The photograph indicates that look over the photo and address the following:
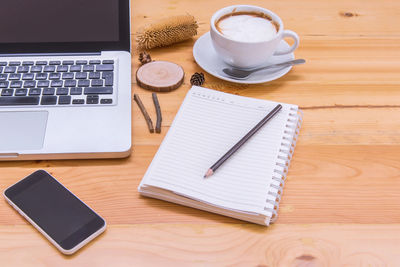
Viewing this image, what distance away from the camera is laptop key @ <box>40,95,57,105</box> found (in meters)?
0.67

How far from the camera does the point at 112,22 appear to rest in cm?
75

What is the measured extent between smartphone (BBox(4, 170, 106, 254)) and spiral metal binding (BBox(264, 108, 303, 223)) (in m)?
0.21

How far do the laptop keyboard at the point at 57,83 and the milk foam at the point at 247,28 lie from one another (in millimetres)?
210

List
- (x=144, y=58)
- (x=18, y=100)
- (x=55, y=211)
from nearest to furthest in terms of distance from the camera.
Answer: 1. (x=55, y=211)
2. (x=18, y=100)
3. (x=144, y=58)

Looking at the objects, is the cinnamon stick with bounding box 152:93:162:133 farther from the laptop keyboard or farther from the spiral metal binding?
the spiral metal binding

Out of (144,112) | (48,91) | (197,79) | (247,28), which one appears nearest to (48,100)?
(48,91)

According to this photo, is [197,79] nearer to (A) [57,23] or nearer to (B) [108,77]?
(B) [108,77]

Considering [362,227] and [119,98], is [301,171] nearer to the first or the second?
[362,227]

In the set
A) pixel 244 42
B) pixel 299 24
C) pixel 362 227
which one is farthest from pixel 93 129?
pixel 299 24

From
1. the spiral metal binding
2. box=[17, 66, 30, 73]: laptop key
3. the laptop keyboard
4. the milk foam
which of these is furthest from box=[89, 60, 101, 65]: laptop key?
the spiral metal binding

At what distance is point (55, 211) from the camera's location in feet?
1.77

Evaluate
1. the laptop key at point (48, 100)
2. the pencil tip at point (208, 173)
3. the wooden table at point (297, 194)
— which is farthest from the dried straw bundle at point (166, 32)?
the pencil tip at point (208, 173)

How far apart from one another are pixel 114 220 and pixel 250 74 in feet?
1.21

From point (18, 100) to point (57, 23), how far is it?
0.51 feet
